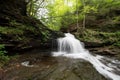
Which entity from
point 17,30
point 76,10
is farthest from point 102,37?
point 17,30

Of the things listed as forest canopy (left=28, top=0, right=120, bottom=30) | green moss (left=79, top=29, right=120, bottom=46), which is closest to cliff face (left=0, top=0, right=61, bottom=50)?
forest canopy (left=28, top=0, right=120, bottom=30)

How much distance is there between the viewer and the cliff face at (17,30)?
289 inches

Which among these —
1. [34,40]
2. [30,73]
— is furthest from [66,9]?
[30,73]

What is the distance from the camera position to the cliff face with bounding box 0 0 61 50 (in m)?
7.35

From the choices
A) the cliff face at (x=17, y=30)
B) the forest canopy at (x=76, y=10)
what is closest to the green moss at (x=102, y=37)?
the forest canopy at (x=76, y=10)

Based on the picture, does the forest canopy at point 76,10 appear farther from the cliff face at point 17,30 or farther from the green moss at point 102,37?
the cliff face at point 17,30

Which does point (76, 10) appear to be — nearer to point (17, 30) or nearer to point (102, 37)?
point (102, 37)

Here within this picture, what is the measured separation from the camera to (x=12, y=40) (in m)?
7.41

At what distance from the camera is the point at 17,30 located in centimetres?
800

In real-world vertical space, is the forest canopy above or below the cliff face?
above

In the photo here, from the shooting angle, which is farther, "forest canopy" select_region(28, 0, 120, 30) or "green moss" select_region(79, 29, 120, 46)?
"forest canopy" select_region(28, 0, 120, 30)

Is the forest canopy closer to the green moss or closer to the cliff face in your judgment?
the green moss

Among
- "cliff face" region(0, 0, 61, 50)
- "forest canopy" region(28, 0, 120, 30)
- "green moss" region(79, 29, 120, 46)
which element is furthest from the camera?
"forest canopy" region(28, 0, 120, 30)

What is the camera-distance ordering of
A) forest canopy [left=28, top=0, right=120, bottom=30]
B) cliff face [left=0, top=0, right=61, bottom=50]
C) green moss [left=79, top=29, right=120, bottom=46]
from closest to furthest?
cliff face [left=0, top=0, right=61, bottom=50] < green moss [left=79, top=29, right=120, bottom=46] < forest canopy [left=28, top=0, right=120, bottom=30]
